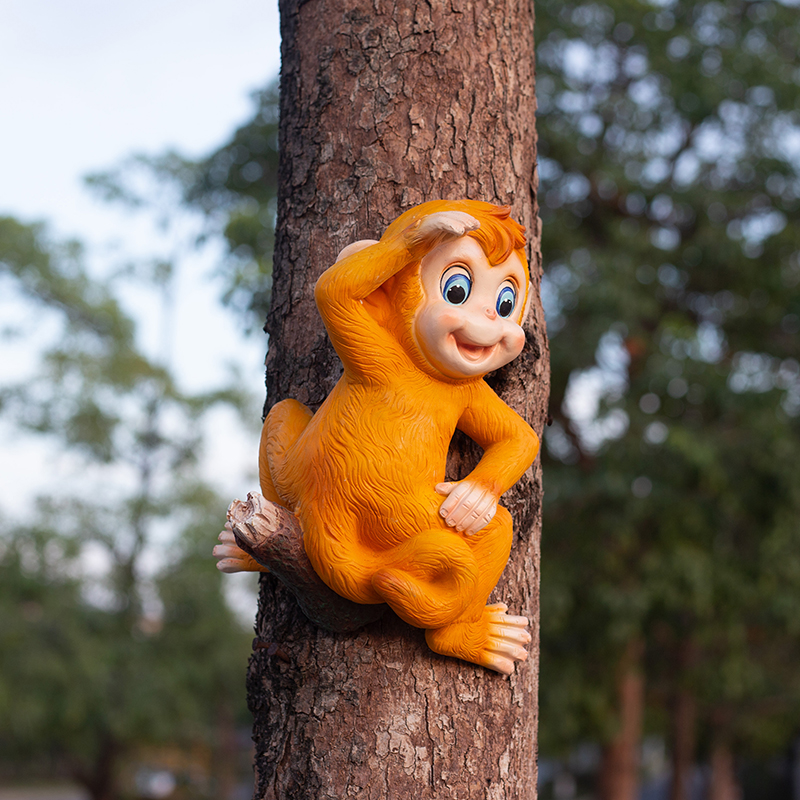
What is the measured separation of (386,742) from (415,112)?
1.44 meters

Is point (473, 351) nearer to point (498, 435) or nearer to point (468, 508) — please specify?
point (498, 435)

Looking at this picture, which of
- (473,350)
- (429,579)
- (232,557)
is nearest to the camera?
(429,579)

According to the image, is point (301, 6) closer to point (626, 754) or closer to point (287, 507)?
point (287, 507)

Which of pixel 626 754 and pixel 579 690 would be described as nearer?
pixel 579 690

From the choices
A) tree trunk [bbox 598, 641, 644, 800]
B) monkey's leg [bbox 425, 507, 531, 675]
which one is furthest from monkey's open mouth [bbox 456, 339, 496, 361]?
tree trunk [bbox 598, 641, 644, 800]

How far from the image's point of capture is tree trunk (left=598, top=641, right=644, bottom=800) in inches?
320

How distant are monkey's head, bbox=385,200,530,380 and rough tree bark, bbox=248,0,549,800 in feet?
0.74

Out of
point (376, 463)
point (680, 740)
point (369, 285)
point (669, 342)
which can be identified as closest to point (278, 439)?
point (376, 463)

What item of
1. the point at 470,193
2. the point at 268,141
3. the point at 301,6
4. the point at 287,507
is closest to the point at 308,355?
the point at 287,507

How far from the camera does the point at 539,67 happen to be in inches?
301

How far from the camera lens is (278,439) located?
181 centimetres

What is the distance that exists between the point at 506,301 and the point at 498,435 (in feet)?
0.96

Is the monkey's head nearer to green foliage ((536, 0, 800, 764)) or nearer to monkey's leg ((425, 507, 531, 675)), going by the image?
monkey's leg ((425, 507, 531, 675))

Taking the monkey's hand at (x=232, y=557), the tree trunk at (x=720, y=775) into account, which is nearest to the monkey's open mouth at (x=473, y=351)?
the monkey's hand at (x=232, y=557)
